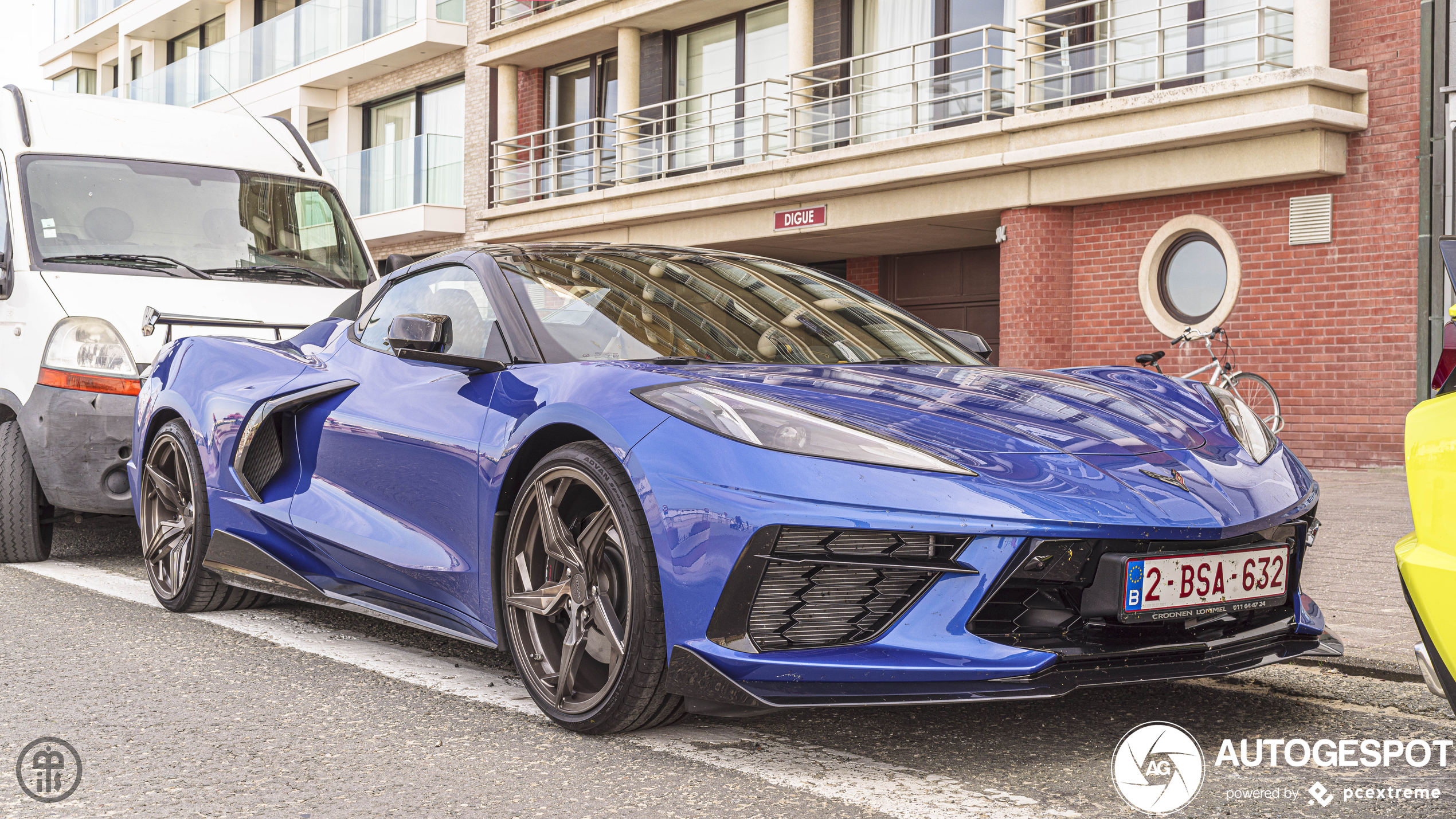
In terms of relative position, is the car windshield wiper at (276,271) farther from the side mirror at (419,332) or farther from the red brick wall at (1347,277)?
the red brick wall at (1347,277)

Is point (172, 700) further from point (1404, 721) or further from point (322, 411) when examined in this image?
point (1404, 721)

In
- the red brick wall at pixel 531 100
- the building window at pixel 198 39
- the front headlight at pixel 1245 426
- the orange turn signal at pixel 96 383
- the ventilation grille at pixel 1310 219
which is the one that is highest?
the building window at pixel 198 39

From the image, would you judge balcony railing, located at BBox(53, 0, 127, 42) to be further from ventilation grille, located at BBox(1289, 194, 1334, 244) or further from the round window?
ventilation grille, located at BBox(1289, 194, 1334, 244)

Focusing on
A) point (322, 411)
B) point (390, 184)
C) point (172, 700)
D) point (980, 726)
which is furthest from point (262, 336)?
point (390, 184)

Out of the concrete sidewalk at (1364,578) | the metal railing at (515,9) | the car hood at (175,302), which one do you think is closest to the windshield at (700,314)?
the concrete sidewalk at (1364,578)

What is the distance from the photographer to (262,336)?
23.3 ft

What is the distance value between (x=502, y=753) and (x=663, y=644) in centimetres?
50

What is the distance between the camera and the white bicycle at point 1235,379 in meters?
12.4

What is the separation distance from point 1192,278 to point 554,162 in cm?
1174

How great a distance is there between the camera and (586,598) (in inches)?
135

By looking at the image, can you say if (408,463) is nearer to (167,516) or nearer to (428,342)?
(428,342)

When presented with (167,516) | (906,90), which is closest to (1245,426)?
(167,516)

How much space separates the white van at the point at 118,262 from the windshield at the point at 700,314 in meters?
2.71

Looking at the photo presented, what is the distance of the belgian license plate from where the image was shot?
3004 millimetres
